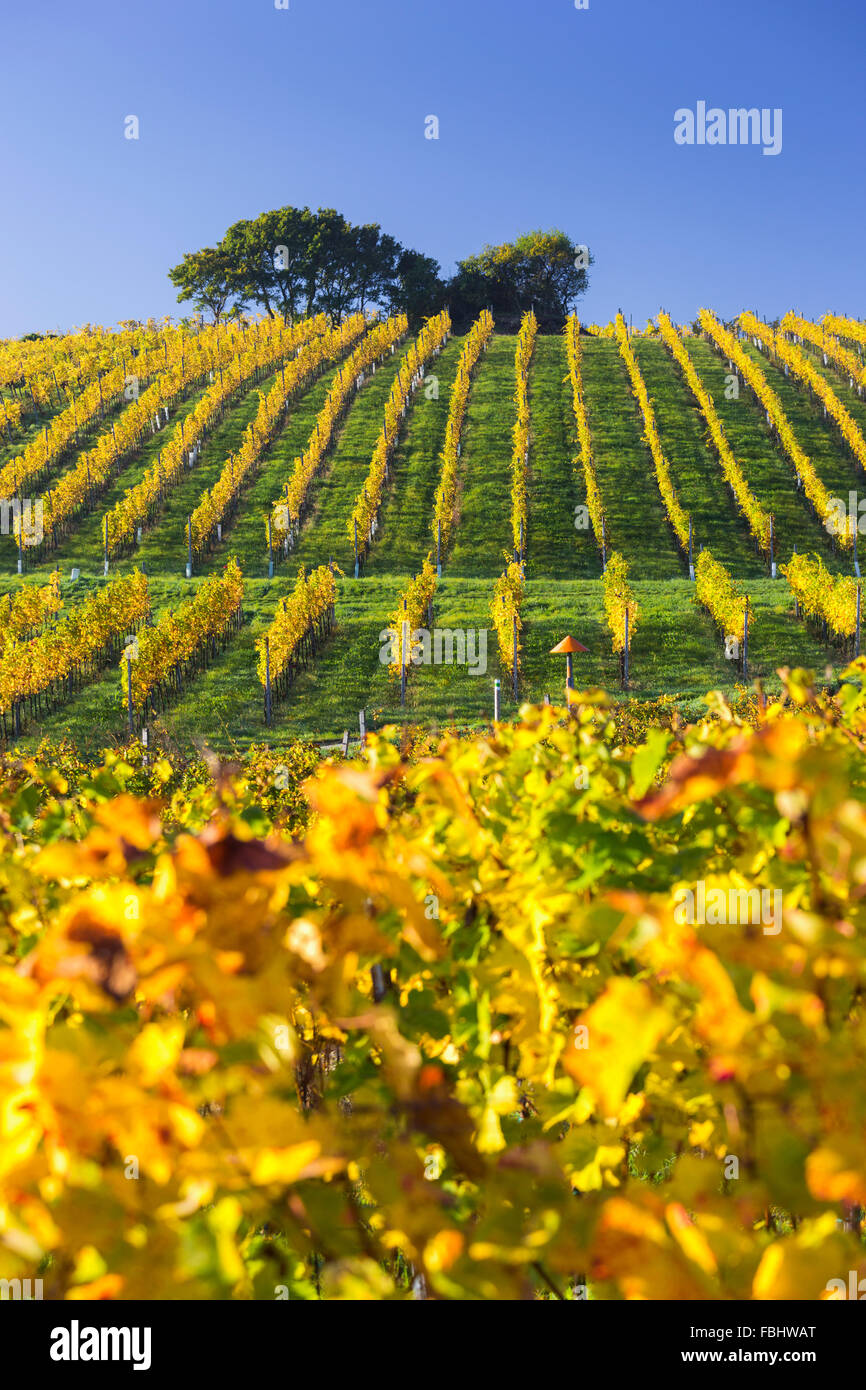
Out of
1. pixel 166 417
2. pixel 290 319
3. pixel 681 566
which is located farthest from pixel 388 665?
pixel 290 319

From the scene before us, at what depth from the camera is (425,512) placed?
34531 millimetres

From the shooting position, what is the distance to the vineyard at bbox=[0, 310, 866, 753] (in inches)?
888

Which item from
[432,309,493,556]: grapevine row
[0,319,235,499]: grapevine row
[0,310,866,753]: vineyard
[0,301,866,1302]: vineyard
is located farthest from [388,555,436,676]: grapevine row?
[0,319,235,499]: grapevine row

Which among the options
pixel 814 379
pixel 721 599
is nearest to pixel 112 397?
pixel 721 599

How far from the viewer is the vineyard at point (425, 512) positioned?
22.5 m

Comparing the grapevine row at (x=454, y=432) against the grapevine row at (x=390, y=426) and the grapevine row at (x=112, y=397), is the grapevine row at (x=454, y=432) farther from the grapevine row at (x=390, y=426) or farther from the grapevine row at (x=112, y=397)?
the grapevine row at (x=112, y=397)

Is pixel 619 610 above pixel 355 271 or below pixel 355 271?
below

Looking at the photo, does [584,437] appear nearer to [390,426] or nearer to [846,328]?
[390,426]

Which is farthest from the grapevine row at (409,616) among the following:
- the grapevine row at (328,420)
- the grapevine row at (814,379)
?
the grapevine row at (814,379)

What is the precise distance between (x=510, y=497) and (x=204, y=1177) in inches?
1414

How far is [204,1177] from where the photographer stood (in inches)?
35.3

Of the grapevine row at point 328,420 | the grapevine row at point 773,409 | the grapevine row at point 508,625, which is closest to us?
the grapevine row at point 508,625

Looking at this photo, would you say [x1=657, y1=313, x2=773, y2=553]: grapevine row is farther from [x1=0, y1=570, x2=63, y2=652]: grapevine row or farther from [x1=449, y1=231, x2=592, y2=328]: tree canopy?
[x1=0, y1=570, x2=63, y2=652]: grapevine row
